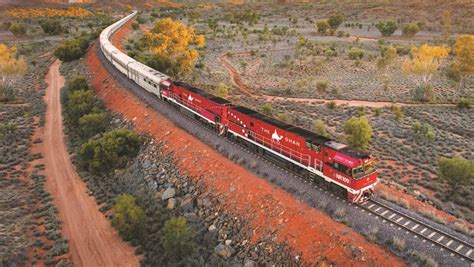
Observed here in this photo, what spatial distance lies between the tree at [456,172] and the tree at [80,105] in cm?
3907

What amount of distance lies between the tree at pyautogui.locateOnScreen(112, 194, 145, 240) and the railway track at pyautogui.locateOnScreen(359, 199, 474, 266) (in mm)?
14850

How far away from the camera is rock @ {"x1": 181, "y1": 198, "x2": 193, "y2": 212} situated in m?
27.4

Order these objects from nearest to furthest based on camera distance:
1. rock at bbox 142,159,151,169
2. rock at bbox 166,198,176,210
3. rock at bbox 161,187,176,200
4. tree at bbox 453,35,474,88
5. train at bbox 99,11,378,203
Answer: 1. train at bbox 99,11,378,203
2. rock at bbox 166,198,176,210
3. rock at bbox 161,187,176,200
4. rock at bbox 142,159,151,169
5. tree at bbox 453,35,474,88

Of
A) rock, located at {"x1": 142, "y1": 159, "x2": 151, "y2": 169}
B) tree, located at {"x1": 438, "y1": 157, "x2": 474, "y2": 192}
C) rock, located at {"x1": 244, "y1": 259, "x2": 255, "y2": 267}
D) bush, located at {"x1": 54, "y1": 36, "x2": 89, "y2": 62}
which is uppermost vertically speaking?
bush, located at {"x1": 54, "y1": 36, "x2": 89, "y2": 62}

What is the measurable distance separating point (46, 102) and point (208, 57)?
3785cm

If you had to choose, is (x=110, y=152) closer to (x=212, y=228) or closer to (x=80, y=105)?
(x=80, y=105)

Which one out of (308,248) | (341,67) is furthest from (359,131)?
(341,67)

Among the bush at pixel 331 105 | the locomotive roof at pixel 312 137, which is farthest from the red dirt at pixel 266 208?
the bush at pixel 331 105

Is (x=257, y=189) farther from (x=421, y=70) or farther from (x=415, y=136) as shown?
(x=421, y=70)

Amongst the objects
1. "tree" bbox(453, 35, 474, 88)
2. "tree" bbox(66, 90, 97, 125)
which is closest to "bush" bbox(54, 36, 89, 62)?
"tree" bbox(66, 90, 97, 125)

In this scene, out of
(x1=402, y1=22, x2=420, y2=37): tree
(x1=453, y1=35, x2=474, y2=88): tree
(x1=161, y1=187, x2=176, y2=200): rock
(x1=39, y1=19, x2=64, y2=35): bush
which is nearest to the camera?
(x1=161, y1=187, x2=176, y2=200): rock

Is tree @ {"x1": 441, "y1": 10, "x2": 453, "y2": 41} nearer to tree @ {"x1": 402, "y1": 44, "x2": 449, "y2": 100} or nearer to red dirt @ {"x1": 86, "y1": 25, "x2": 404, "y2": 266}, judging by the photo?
tree @ {"x1": 402, "y1": 44, "x2": 449, "y2": 100}

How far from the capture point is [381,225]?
2112 cm

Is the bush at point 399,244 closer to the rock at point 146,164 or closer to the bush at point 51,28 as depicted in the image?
the rock at point 146,164
